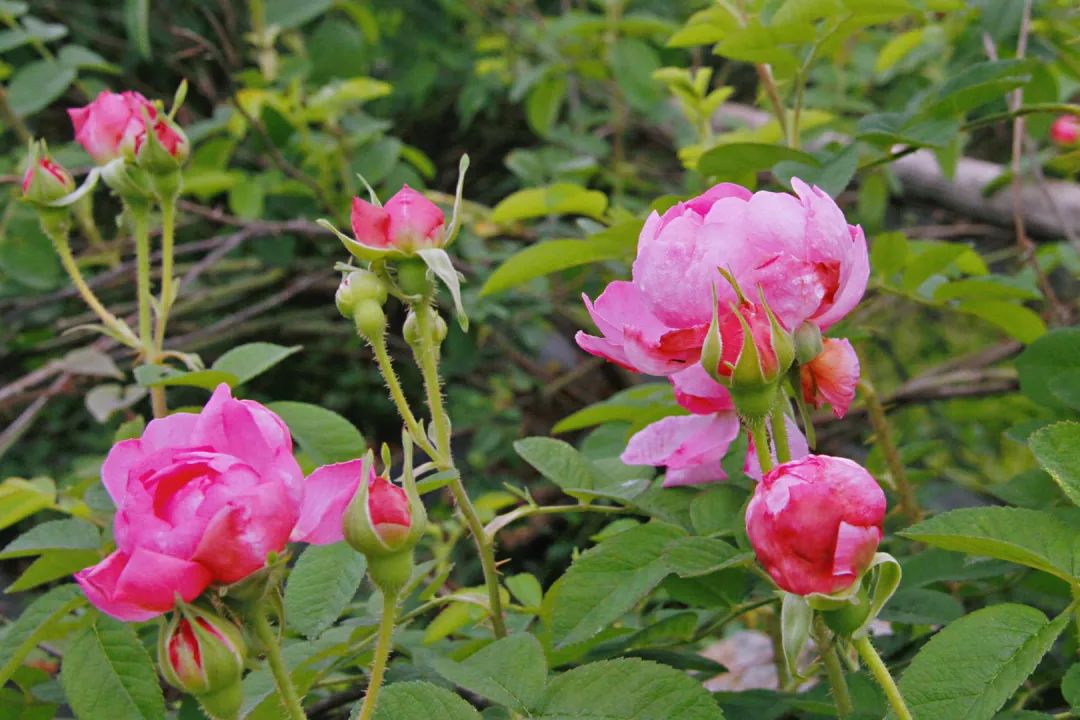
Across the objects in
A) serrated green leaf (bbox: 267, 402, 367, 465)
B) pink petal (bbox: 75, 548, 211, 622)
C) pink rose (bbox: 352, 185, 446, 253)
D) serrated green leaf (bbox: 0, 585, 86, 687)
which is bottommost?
serrated green leaf (bbox: 0, 585, 86, 687)

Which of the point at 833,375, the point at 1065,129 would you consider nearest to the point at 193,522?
the point at 833,375

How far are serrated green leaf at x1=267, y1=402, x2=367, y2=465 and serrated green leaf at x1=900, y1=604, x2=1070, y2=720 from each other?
433 mm

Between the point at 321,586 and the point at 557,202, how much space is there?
62cm

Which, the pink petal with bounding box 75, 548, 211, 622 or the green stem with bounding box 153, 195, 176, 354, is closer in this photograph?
the pink petal with bounding box 75, 548, 211, 622

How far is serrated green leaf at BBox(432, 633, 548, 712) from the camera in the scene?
57 centimetres

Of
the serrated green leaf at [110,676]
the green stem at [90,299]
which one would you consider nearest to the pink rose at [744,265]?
the serrated green leaf at [110,676]

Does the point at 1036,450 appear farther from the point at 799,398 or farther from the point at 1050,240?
the point at 1050,240

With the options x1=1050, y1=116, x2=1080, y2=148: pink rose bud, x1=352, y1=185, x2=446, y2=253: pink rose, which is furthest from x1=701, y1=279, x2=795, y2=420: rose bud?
x1=1050, y1=116, x2=1080, y2=148: pink rose bud

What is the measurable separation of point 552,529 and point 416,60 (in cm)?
109

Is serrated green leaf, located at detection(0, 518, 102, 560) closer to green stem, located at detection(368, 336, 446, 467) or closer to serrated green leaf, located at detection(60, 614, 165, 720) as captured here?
serrated green leaf, located at detection(60, 614, 165, 720)

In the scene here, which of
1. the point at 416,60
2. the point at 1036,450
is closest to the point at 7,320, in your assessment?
the point at 416,60

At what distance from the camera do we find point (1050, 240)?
1.72m

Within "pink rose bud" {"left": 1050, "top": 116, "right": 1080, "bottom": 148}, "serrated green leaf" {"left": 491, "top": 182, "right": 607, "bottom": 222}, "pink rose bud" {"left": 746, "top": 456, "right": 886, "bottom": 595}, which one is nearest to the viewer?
"pink rose bud" {"left": 746, "top": 456, "right": 886, "bottom": 595}

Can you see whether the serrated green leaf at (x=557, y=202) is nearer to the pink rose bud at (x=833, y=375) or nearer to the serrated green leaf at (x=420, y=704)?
the pink rose bud at (x=833, y=375)
